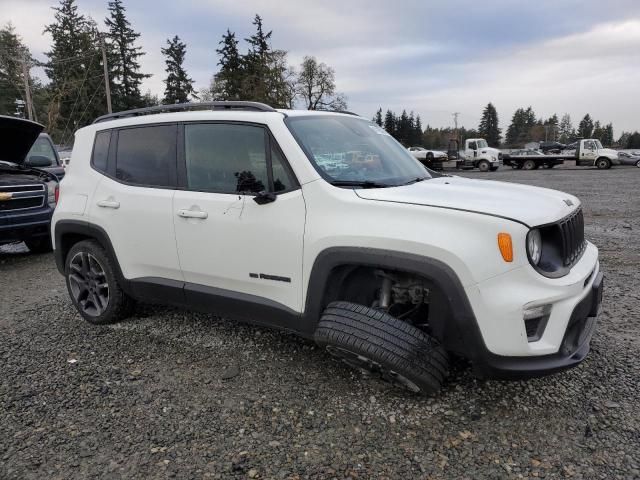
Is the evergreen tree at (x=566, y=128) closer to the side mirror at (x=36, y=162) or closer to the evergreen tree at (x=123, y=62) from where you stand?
the evergreen tree at (x=123, y=62)

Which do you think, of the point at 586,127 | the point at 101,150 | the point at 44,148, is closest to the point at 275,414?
the point at 101,150

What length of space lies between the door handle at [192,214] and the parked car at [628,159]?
113 feet

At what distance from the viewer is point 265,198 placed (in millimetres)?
2959

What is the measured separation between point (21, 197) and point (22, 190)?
125 mm

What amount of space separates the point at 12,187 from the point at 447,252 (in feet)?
21.5

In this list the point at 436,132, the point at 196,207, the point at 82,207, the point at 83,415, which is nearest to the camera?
the point at 83,415

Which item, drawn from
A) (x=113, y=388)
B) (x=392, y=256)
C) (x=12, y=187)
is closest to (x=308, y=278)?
(x=392, y=256)

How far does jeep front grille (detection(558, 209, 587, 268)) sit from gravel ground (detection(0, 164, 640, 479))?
82cm

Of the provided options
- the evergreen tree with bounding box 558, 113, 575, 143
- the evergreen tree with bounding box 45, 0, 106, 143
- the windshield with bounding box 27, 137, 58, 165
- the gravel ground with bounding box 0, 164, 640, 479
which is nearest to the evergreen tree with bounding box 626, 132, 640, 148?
the evergreen tree with bounding box 558, 113, 575, 143

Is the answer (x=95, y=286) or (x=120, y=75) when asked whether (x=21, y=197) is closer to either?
(x=95, y=286)

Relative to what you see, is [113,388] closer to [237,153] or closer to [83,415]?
[83,415]

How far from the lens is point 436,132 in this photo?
108 m

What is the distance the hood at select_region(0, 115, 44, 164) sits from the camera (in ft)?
21.1

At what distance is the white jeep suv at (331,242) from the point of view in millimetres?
2371
